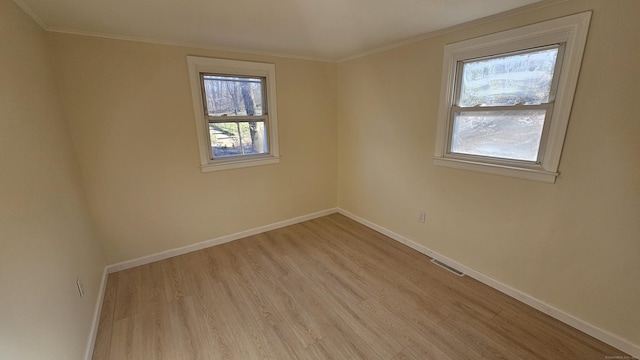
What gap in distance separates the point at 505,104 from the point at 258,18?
80.0 inches

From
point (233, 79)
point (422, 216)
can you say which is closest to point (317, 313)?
point (422, 216)

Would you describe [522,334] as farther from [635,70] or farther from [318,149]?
[318,149]

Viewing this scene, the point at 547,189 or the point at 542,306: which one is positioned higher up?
the point at 547,189

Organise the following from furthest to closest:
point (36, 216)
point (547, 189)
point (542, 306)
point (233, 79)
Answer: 1. point (233, 79)
2. point (542, 306)
3. point (547, 189)
4. point (36, 216)

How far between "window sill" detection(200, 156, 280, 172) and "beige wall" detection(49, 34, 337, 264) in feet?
0.21

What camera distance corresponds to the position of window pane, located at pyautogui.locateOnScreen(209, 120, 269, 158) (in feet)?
9.65

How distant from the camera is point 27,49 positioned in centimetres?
162

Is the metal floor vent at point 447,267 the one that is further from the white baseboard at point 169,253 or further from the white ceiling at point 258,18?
the white ceiling at point 258,18

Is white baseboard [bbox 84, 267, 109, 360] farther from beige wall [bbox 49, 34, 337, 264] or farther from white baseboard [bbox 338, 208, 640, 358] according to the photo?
white baseboard [bbox 338, 208, 640, 358]

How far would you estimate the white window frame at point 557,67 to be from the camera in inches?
65.4

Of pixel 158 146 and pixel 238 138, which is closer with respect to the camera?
pixel 158 146

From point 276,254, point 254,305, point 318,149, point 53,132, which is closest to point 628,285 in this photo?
point 254,305

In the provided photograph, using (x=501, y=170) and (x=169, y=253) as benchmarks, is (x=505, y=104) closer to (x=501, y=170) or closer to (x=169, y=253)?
(x=501, y=170)

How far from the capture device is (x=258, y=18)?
1.95 meters
